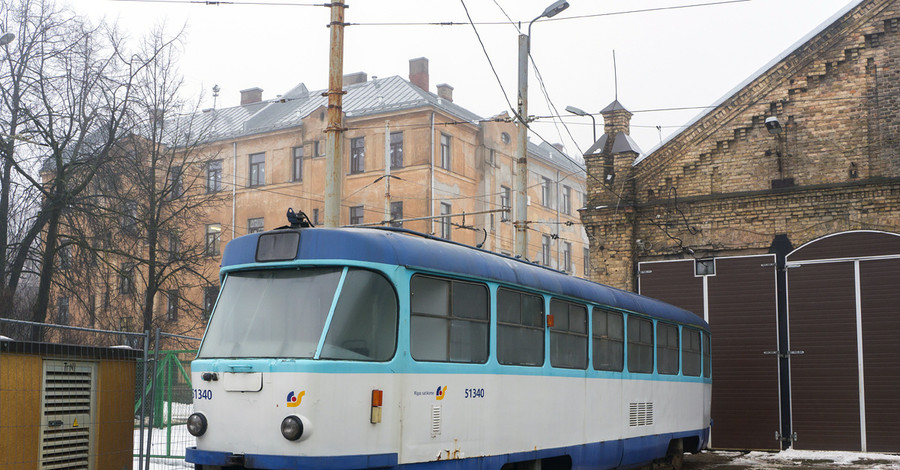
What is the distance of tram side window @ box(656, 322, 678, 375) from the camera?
1426 centimetres

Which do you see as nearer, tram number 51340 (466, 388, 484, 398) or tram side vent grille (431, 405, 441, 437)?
tram side vent grille (431, 405, 441, 437)

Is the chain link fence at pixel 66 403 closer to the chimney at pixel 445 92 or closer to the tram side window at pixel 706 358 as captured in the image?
the tram side window at pixel 706 358

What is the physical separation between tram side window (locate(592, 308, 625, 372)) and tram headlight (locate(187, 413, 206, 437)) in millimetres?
5334

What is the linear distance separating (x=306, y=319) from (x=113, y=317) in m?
21.8

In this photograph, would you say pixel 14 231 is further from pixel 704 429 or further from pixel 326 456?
pixel 326 456

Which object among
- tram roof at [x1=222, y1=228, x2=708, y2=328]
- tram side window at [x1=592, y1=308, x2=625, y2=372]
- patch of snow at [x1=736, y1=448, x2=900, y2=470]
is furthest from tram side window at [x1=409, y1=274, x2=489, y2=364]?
patch of snow at [x1=736, y1=448, x2=900, y2=470]

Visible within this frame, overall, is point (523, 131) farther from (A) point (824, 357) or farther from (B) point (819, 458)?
(B) point (819, 458)

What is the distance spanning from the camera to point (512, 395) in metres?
9.72

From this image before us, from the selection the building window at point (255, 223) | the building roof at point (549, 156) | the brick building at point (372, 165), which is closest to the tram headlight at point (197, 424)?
the brick building at point (372, 165)

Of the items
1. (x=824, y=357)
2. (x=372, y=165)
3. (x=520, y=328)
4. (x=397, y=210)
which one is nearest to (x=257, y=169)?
(x=372, y=165)

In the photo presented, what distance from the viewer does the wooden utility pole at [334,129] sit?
1270cm

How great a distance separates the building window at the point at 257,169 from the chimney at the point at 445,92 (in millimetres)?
9142

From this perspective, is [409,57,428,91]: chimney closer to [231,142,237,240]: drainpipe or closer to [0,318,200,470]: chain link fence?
[231,142,237,240]: drainpipe

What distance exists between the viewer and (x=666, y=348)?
48.0 feet
